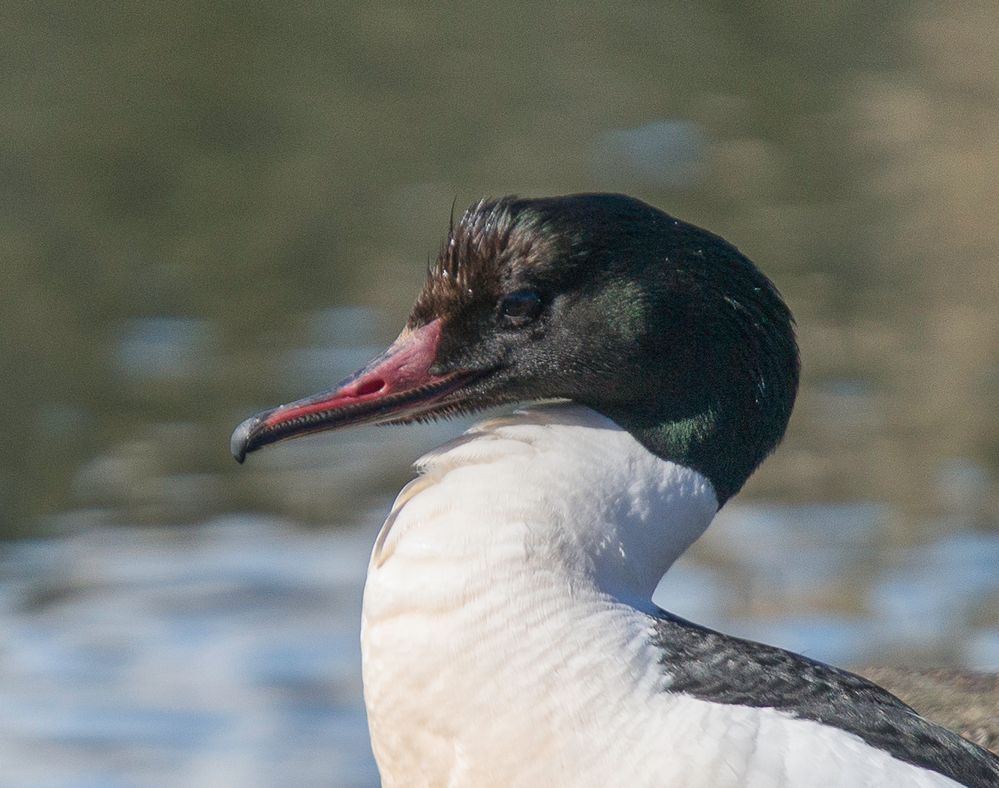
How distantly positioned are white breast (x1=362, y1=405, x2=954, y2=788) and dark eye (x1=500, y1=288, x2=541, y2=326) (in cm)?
22

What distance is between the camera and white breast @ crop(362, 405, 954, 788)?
131 inches

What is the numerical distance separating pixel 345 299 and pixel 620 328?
25.3ft

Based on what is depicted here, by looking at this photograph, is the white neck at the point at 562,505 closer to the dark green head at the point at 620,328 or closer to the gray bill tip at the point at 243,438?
the dark green head at the point at 620,328

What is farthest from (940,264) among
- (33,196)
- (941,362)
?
(33,196)

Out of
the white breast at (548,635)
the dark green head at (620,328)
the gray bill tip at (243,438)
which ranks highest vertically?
the dark green head at (620,328)

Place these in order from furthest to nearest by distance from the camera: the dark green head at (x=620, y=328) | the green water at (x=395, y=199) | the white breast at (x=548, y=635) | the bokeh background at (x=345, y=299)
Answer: the green water at (x=395, y=199) → the bokeh background at (x=345, y=299) → the dark green head at (x=620, y=328) → the white breast at (x=548, y=635)

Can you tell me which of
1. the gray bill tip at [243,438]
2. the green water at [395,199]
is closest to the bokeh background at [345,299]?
the green water at [395,199]

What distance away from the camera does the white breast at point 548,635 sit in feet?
11.0

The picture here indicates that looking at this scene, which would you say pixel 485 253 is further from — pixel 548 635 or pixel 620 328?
pixel 548 635

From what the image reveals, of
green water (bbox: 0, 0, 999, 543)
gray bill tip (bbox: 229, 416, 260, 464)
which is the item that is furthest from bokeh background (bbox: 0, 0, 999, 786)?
gray bill tip (bbox: 229, 416, 260, 464)

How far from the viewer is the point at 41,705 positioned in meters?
7.31

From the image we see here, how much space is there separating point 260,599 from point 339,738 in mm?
1141

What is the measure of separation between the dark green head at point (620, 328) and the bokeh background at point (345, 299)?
3.24 meters

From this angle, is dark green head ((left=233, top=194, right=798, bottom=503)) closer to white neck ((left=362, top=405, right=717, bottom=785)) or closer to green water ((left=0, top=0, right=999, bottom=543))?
white neck ((left=362, top=405, right=717, bottom=785))
